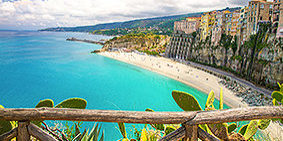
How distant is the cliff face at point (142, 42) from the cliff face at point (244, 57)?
53.5ft

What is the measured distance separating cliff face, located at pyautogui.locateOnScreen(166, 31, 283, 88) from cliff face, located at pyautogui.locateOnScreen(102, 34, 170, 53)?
642 inches

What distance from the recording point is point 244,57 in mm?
28188

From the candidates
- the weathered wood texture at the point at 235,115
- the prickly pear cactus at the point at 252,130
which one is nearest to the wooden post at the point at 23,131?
the weathered wood texture at the point at 235,115

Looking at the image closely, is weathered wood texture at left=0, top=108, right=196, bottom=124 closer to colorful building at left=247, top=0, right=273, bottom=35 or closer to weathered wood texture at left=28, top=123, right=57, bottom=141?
weathered wood texture at left=28, top=123, right=57, bottom=141

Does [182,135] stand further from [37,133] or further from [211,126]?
[37,133]

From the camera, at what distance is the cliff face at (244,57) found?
71.9ft

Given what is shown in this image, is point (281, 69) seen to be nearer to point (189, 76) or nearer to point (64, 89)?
point (189, 76)

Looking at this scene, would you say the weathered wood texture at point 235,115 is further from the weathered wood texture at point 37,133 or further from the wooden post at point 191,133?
the weathered wood texture at point 37,133

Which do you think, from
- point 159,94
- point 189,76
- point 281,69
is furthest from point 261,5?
point 159,94

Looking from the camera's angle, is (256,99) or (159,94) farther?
(159,94)

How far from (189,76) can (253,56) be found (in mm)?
10394

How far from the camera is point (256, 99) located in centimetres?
2052

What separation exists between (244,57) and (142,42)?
4268 cm

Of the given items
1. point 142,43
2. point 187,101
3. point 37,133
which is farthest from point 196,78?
point 142,43
